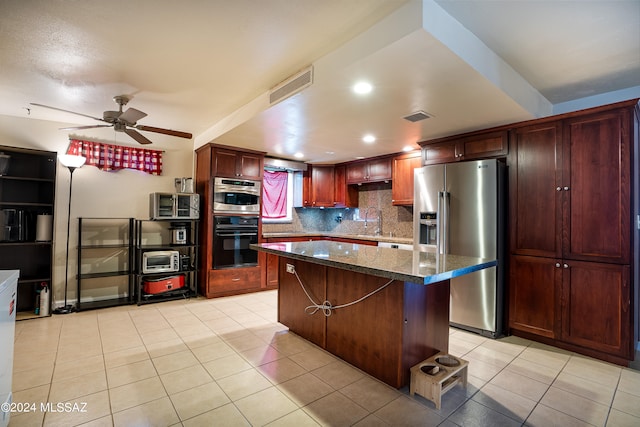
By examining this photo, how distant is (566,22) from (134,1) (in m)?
2.65

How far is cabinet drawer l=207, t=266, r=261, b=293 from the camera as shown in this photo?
4570 mm

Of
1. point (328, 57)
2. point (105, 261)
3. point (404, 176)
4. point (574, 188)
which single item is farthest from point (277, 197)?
point (574, 188)

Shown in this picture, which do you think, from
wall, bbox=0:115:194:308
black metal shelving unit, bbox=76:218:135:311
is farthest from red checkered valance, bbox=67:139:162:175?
black metal shelving unit, bbox=76:218:135:311

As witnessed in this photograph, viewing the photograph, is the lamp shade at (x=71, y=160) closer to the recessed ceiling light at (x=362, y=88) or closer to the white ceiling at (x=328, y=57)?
the white ceiling at (x=328, y=57)

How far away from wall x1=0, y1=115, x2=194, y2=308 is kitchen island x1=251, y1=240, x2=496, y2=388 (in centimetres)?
269

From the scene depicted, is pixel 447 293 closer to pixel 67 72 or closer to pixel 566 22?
pixel 566 22

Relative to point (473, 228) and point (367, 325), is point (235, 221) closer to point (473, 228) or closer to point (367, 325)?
point (367, 325)

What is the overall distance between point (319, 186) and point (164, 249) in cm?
284

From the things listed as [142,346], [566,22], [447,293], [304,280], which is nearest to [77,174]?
[142,346]

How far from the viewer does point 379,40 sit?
1913mm

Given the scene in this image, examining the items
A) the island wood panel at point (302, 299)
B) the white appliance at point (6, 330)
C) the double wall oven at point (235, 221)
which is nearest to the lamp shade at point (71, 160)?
the double wall oven at point (235, 221)

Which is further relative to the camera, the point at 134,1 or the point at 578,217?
the point at 578,217

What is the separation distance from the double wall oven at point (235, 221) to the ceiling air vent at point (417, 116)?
264 cm

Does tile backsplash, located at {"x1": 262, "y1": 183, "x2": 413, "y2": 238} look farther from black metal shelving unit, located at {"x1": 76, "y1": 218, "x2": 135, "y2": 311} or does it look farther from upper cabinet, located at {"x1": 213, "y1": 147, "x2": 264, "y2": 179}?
black metal shelving unit, located at {"x1": 76, "y1": 218, "x2": 135, "y2": 311}
